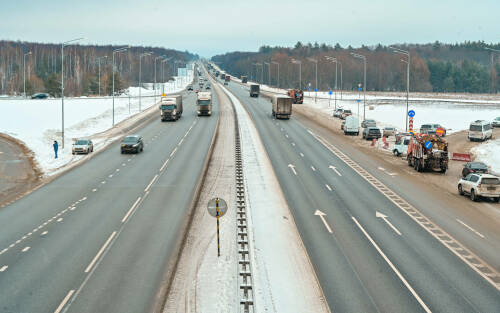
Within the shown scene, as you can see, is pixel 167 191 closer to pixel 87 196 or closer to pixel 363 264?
pixel 87 196

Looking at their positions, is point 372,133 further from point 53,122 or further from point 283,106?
point 53,122

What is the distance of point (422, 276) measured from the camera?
19.5m

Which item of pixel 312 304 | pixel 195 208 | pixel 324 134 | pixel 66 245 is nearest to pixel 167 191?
pixel 195 208

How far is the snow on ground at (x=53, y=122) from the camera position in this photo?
50906mm

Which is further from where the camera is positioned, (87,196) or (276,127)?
(276,127)

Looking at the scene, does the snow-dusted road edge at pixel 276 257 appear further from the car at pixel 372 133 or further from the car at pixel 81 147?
the car at pixel 372 133

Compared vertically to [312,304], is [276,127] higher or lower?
higher

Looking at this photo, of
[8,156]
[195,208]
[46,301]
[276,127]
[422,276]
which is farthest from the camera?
[276,127]

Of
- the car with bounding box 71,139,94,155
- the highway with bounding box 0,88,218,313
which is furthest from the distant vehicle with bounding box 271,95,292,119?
the highway with bounding box 0,88,218,313

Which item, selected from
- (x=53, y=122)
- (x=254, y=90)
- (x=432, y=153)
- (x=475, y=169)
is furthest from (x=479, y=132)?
(x=254, y=90)

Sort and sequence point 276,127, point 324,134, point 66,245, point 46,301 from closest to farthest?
point 46,301, point 66,245, point 324,134, point 276,127

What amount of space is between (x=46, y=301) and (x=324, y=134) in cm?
4943

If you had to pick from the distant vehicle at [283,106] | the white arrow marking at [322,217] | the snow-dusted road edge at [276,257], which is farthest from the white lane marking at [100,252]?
the distant vehicle at [283,106]

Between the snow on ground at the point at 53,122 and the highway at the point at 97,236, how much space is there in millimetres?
7858
